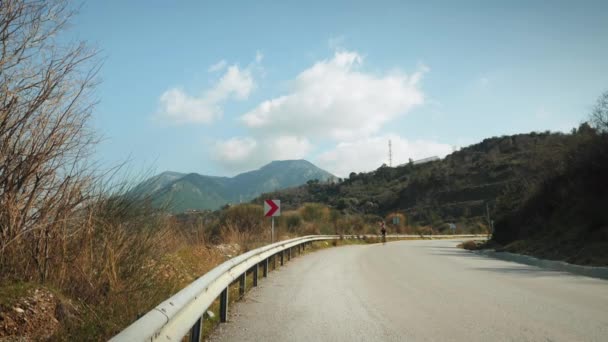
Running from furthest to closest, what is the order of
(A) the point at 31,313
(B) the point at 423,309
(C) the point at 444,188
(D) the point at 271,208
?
(C) the point at 444,188
(D) the point at 271,208
(B) the point at 423,309
(A) the point at 31,313

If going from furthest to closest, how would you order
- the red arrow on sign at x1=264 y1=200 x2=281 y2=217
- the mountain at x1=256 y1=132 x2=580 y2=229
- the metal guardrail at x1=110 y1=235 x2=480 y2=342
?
the mountain at x1=256 y1=132 x2=580 y2=229
the red arrow on sign at x1=264 y1=200 x2=281 y2=217
the metal guardrail at x1=110 y1=235 x2=480 y2=342

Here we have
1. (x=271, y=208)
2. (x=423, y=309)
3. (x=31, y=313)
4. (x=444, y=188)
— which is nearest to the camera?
(x=31, y=313)

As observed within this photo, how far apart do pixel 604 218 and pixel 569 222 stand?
2.57 meters

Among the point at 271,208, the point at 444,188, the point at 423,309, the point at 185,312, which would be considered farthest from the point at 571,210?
the point at 444,188

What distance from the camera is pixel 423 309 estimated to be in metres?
7.26

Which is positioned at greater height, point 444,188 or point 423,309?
point 444,188

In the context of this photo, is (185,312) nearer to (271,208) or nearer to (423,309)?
(423,309)

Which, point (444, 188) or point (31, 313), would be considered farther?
point (444, 188)

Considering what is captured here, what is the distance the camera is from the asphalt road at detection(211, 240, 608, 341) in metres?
5.70

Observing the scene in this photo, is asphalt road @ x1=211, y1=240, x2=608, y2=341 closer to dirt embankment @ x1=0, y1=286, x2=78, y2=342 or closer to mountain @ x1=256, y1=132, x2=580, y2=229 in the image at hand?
dirt embankment @ x1=0, y1=286, x2=78, y2=342

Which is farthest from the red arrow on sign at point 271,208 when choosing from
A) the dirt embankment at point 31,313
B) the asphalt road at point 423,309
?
the dirt embankment at point 31,313

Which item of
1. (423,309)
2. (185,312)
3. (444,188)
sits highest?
(444,188)

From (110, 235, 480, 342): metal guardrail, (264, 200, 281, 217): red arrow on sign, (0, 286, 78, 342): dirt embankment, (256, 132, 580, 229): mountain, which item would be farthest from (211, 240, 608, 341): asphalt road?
(256, 132, 580, 229): mountain

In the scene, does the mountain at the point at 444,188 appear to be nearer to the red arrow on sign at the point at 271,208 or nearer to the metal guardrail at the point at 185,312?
the red arrow on sign at the point at 271,208
